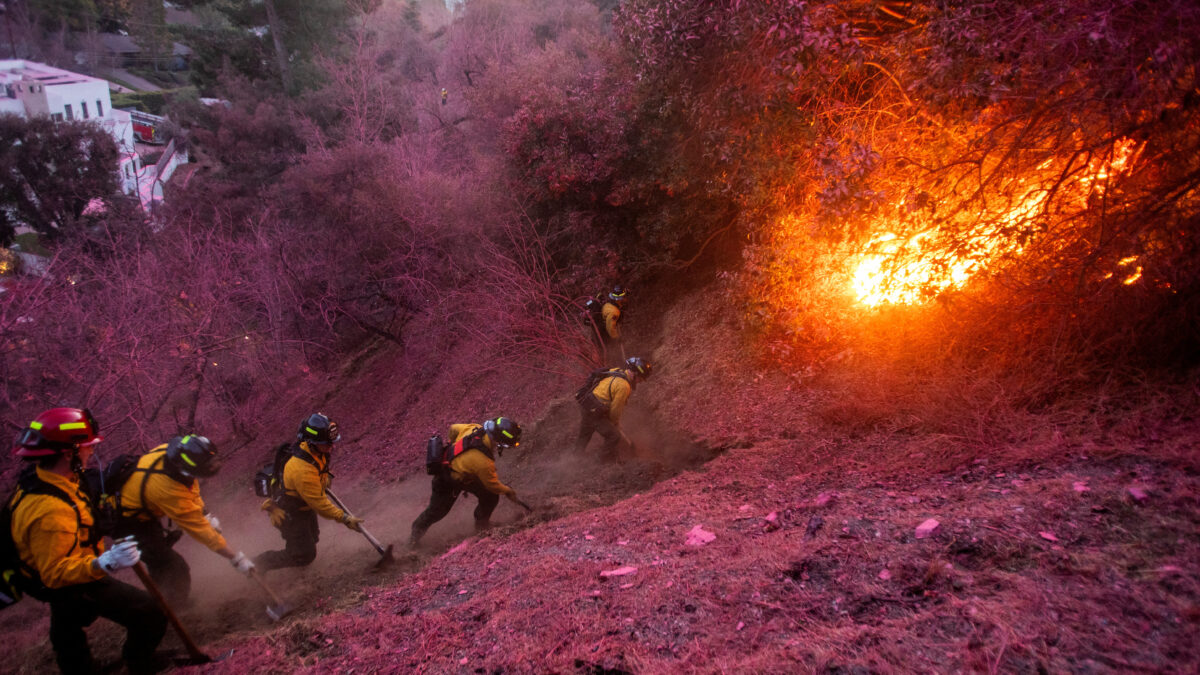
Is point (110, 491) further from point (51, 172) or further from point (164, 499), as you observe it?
point (51, 172)

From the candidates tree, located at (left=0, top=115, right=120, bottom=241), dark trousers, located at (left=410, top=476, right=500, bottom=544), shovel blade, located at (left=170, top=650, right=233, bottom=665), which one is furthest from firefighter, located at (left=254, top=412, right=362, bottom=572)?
tree, located at (left=0, top=115, right=120, bottom=241)

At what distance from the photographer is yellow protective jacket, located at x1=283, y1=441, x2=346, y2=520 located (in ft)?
18.9

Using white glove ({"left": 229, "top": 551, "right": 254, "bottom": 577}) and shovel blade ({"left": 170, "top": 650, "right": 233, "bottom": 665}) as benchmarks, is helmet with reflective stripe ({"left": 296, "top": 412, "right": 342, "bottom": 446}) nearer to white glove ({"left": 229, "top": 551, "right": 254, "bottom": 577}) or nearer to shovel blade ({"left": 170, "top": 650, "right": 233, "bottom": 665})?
white glove ({"left": 229, "top": 551, "right": 254, "bottom": 577})

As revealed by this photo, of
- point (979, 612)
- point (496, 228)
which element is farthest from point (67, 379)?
point (979, 612)

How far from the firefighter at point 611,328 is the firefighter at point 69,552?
7510 millimetres

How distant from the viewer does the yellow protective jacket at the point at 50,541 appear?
160 inches

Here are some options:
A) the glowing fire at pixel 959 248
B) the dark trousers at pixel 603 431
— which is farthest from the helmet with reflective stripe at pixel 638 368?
the glowing fire at pixel 959 248

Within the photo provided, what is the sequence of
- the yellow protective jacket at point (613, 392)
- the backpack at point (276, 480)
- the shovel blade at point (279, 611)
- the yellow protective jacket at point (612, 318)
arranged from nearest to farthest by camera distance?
the shovel blade at point (279, 611)
the backpack at point (276, 480)
the yellow protective jacket at point (613, 392)
the yellow protective jacket at point (612, 318)

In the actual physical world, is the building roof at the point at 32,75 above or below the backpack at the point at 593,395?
above

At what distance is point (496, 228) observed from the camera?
15016 mm

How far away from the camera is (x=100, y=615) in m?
4.32

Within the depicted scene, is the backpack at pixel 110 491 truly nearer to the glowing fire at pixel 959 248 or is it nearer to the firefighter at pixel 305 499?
the firefighter at pixel 305 499

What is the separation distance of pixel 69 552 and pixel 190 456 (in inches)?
41.8

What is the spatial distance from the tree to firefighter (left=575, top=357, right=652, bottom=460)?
2348cm
